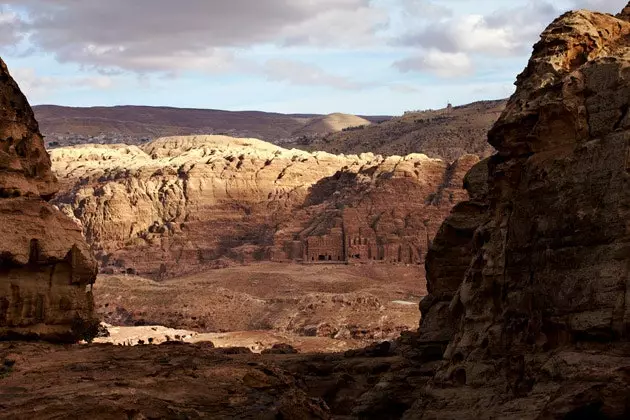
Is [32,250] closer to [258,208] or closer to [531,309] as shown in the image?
[531,309]

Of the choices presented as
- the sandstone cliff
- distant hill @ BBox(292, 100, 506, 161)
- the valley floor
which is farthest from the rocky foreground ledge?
distant hill @ BBox(292, 100, 506, 161)

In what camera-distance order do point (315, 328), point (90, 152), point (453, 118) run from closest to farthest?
point (315, 328)
point (90, 152)
point (453, 118)

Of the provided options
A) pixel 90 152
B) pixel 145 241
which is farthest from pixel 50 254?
pixel 90 152

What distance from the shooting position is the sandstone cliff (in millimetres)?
87812

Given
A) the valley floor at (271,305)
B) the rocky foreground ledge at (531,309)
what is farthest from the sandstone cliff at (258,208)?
the rocky foreground ledge at (531,309)

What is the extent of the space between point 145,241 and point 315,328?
3097 cm

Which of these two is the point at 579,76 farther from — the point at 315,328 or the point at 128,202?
the point at 128,202

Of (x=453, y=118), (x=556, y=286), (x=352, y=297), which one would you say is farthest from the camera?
(x=453, y=118)

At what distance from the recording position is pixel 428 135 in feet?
444

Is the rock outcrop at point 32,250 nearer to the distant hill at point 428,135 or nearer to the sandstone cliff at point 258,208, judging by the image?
the sandstone cliff at point 258,208

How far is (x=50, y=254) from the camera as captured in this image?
1188 inches

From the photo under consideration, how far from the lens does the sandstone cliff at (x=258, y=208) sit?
8781 centimetres

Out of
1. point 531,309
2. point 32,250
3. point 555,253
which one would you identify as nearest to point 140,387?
point 32,250

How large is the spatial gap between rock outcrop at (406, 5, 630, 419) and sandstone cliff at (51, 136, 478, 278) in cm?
5791
